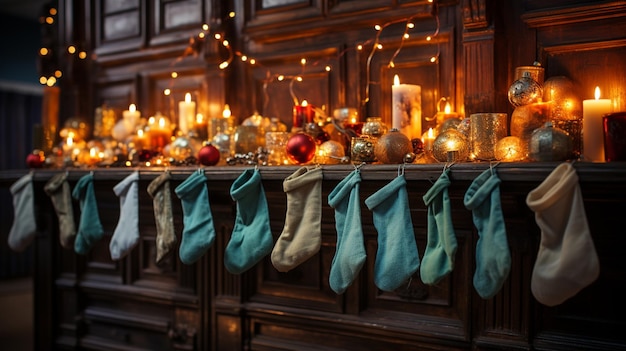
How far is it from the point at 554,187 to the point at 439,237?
343mm

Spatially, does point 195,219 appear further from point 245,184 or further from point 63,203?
point 63,203

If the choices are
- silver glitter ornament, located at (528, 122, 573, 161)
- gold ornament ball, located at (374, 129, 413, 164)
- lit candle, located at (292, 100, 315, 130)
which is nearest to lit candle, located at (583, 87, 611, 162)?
silver glitter ornament, located at (528, 122, 573, 161)

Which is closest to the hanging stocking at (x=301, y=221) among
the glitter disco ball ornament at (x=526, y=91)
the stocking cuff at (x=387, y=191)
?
the stocking cuff at (x=387, y=191)

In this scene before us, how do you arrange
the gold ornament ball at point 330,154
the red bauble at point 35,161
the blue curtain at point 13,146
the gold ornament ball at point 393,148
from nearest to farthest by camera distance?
1. the gold ornament ball at point 393,148
2. the gold ornament ball at point 330,154
3. the red bauble at point 35,161
4. the blue curtain at point 13,146

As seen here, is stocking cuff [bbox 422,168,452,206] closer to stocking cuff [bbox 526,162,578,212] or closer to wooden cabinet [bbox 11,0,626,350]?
wooden cabinet [bbox 11,0,626,350]

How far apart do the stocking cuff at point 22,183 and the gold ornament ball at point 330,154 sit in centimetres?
146

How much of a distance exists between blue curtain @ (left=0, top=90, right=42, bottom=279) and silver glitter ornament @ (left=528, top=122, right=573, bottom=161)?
5.69 metres

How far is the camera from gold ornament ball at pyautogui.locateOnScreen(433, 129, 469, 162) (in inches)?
72.4

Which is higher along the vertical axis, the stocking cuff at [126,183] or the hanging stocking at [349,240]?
the stocking cuff at [126,183]

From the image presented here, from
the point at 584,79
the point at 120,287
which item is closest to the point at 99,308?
the point at 120,287

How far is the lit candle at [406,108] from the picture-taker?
6.99 feet

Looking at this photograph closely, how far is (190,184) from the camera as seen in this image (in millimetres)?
2203

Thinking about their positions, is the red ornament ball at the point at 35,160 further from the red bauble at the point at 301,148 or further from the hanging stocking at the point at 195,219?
the red bauble at the point at 301,148

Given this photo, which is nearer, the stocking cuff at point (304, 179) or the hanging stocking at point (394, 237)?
the hanging stocking at point (394, 237)
